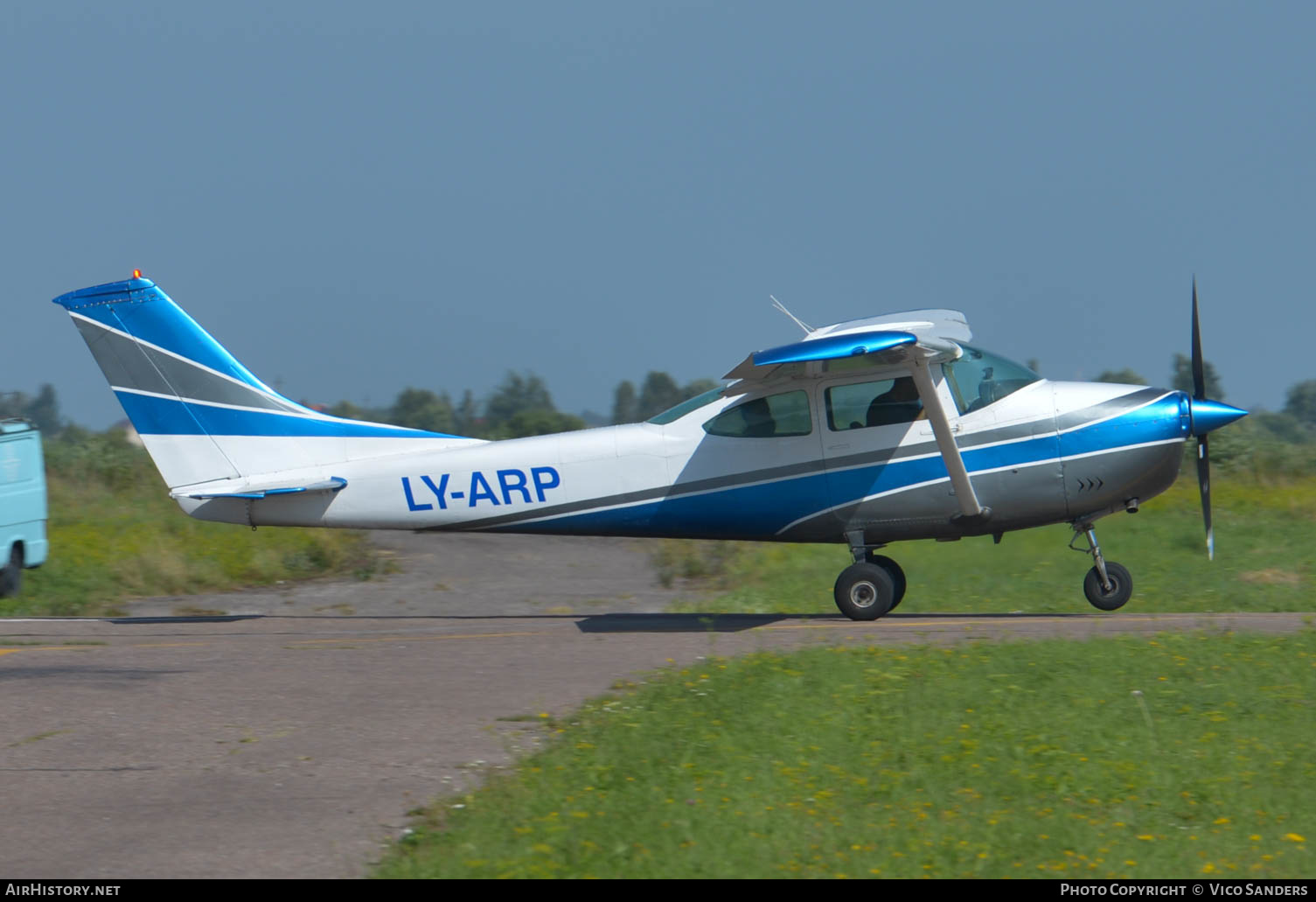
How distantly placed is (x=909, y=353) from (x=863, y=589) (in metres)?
2.39

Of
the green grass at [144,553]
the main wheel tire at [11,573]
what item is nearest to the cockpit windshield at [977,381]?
the green grass at [144,553]

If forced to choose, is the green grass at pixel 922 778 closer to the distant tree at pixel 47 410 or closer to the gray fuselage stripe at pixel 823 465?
the gray fuselage stripe at pixel 823 465

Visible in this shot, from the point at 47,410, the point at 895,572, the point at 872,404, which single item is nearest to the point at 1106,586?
the point at 895,572

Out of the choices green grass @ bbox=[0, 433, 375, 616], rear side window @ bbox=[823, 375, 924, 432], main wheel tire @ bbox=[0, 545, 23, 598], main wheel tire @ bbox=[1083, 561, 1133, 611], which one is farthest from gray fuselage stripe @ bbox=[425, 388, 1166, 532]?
green grass @ bbox=[0, 433, 375, 616]

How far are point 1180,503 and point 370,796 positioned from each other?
20.8 metres

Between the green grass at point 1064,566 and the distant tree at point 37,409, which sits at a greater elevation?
the distant tree at point 37,409

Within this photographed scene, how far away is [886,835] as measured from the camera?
5.50 meters

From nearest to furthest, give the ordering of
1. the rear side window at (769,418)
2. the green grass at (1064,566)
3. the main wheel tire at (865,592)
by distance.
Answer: the main wheel tire at (865,592) < the rear side window at (769,418) < the green grass at (1064,566)

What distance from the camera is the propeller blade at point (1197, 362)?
1196cm

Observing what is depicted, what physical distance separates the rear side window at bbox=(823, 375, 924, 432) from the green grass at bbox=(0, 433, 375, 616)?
9.68 metres

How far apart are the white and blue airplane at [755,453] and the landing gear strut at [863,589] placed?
0.06 ft

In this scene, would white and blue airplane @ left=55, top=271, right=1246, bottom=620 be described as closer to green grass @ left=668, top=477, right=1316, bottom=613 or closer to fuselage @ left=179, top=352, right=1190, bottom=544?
fuselage @ left=179, top=352, right=1190, bottom=544

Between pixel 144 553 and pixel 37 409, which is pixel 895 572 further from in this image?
pixel 37 409
